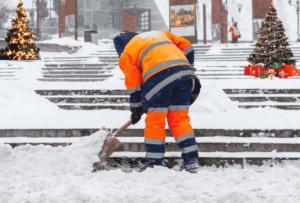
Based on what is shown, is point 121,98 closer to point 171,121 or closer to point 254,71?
point 171,121

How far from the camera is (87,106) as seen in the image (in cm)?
612

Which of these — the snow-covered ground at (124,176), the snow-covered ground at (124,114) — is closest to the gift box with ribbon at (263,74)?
the snow-covered ground at (124,114)

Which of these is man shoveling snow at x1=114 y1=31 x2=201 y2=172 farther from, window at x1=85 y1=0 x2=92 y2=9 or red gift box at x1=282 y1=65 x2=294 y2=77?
window at x1=85 y1=0 x2=92 y2=9

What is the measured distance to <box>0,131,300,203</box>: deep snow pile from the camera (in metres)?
2.38

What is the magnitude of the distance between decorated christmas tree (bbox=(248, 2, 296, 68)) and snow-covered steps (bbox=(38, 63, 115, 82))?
Result: 4.82 metres

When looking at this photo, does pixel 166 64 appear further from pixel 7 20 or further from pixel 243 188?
pixel 7 20

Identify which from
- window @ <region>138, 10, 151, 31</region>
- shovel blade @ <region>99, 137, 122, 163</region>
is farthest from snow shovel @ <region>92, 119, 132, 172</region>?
window @ <region>138, 10, 151, 31</region>

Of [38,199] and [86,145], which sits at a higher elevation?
[86,145]

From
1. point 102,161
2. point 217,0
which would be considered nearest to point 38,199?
point 102,161

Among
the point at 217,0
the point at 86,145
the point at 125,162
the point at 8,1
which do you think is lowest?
the point at 125,162

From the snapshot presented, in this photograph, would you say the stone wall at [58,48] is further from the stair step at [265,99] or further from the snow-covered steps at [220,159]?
the snow-covered steps at [220,159]

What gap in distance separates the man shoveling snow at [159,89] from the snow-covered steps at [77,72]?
626 cm

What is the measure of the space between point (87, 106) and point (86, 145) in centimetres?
283

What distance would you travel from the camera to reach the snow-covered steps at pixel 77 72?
31.1ft
